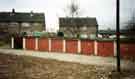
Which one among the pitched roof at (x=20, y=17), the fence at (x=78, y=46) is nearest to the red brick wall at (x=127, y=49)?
the fence at (x=78, y=46)

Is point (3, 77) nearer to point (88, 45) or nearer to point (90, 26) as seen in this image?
point (88, 45)

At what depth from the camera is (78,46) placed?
35.4 m

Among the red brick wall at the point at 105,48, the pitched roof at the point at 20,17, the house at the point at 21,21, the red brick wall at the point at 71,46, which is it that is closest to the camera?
the red brick wall at the point at 105,48

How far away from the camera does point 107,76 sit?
16.0 meters

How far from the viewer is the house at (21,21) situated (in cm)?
8206

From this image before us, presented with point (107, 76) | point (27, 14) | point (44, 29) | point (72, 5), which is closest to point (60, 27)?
point (44, 29)

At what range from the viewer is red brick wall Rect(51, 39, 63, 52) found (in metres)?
37.4

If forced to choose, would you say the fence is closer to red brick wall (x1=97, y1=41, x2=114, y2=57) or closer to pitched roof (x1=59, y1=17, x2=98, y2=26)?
red brick wall (x1=97, y1=41, x2=114, y2=57)

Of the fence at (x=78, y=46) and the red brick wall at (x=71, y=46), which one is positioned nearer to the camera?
the fence at (x=78, y=46)

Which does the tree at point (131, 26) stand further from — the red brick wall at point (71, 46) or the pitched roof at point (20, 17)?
the pitched roof at point (20, 17)

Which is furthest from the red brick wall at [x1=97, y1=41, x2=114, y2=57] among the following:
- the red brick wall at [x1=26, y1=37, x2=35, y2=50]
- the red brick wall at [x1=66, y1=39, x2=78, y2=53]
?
the red brick wall at [x1=26, y1=37, x2=35, y2=50]

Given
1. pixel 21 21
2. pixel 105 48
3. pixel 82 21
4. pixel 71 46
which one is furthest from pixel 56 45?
pixel 82 21

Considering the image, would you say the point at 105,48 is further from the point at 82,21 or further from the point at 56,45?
the point at 82,21

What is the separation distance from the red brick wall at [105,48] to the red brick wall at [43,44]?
30.9 feet
